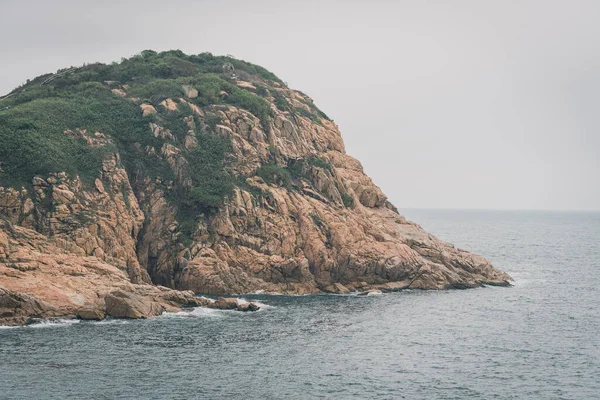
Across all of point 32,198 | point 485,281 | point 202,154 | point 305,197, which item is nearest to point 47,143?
point 32,198

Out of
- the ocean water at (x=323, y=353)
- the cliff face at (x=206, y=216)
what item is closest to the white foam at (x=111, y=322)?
the ocean water at (x=323, y=353)

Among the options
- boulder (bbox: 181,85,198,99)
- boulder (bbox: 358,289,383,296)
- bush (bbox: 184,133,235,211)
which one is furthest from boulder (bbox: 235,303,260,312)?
boulder (bbox: 181,85,198,99)

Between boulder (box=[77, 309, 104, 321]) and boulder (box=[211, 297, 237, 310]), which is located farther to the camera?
boulder (box=[211, 297, 237, 310])

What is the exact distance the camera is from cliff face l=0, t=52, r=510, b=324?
329 ft

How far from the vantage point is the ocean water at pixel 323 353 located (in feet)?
211

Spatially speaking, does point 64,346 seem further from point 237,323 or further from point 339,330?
point 339,330

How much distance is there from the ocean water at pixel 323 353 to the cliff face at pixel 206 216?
884 cm

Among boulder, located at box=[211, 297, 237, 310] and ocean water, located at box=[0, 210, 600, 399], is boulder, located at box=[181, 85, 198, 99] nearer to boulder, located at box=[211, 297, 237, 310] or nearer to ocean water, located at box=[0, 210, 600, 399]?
ocean water, located at box=[0, 210, 600, 399]

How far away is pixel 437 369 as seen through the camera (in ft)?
237

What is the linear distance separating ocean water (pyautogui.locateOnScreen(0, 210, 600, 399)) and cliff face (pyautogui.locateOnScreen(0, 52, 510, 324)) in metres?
8.84

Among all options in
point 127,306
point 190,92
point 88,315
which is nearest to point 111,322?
point 127,306

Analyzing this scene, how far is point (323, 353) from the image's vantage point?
77.0 m

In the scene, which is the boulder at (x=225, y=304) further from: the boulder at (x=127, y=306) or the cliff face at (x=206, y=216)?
the boulder at (x=127, y=306)

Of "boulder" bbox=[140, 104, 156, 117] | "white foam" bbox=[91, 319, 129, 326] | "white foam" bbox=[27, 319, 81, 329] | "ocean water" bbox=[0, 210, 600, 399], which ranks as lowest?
"ocean water" bbox=[0, 210, 600, 399]
